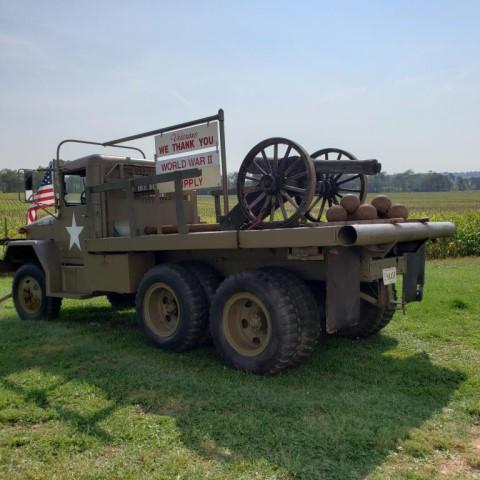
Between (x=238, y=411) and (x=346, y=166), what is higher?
(x=346, y=166)

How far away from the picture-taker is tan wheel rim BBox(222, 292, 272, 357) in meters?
5.42

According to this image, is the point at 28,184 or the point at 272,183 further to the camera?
the point at 28,184

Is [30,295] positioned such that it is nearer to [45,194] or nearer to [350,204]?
[45,194]

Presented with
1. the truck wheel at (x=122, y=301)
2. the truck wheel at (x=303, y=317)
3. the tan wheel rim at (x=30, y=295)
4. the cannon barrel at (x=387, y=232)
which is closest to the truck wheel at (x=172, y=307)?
the truck wheel at (x=303, y=317)

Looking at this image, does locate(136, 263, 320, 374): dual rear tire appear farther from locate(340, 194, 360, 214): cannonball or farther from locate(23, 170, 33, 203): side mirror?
locate(23, 170, 33, 203): side mirror

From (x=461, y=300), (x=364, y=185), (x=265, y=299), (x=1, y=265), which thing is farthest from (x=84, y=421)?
(x=461, y=300)

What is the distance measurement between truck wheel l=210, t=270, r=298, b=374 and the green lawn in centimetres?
20

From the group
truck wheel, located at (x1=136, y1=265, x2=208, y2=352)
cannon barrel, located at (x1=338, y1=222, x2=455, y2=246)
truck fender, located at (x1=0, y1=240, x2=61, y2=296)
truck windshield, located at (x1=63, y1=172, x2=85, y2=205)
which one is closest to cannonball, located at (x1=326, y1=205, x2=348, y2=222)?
cannon barrel, located at (x1=338, y1=222, x2=455, y2=246)

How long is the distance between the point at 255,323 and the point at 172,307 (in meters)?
1.37

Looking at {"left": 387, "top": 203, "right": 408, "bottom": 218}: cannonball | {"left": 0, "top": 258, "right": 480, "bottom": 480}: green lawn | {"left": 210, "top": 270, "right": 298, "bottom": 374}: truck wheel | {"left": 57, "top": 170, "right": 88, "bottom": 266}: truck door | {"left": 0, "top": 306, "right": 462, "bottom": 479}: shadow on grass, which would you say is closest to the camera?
{"left": 0, "top": 258, "right": 480, "bottom": 480}: green lawn

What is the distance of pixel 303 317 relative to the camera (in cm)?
506

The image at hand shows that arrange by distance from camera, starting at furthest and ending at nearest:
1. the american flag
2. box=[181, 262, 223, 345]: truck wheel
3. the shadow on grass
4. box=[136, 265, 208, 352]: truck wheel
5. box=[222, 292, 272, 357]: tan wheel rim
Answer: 1. the american flag
2. box=[181, 262, 223, 345]: truck wheel
3. box=[136, 265, 208, 352]: truck wheel
4. box=[222, 292, 272, 357]: tan wheel rim
5. the shadow on grass

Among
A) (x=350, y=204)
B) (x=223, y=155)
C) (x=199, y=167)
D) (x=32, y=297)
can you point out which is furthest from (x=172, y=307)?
(x=32, y=297)

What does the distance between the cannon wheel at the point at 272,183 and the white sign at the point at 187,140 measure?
507 mm
